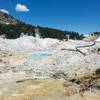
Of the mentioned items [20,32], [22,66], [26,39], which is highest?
[20,32]

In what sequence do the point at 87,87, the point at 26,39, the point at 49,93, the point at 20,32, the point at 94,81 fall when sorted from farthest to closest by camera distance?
the point at 20,32 → the point at 26,39 → the point at 94,81 → the point at 87,87 → the point at 49,93

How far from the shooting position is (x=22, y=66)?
29234 mm

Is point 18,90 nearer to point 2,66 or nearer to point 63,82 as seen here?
point 63,82

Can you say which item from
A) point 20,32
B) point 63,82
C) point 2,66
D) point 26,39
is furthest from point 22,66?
point 20,32

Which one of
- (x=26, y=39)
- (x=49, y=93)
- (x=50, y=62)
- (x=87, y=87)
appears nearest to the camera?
(x=49, y=93)

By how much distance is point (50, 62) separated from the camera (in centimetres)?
3120

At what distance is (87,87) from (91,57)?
43.0 ft

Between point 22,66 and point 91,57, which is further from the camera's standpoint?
point 91,57

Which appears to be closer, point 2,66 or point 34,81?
point 34,81

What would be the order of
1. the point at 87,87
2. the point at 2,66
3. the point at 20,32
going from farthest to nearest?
the point at 20,32, the point at 2,66, the point at 87,87

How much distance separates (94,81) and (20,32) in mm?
72127

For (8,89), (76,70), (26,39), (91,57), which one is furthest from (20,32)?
(8,89)

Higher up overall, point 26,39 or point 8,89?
point 26,39

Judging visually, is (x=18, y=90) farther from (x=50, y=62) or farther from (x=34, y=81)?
(x=50, y=62)
